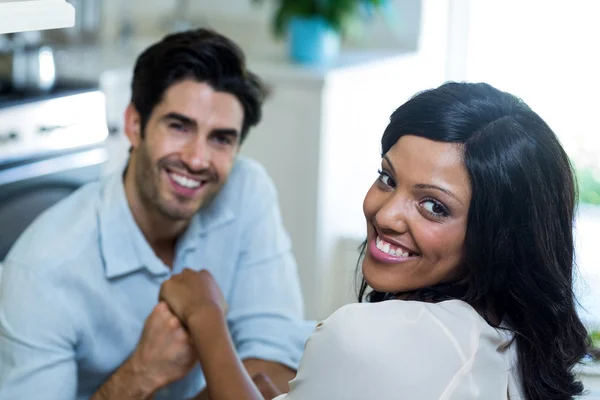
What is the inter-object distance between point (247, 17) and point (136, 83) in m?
1.89

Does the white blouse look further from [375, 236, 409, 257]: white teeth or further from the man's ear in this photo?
the man's ear

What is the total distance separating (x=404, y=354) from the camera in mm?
1080

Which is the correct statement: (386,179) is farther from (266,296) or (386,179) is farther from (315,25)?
(315,25)

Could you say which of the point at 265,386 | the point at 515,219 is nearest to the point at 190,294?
the point at 265,386

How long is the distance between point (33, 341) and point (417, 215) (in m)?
0.70

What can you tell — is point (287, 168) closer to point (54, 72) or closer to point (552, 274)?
point (54, 72)

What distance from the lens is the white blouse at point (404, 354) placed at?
42.5 inches

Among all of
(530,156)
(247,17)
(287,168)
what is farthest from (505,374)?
(247,17)

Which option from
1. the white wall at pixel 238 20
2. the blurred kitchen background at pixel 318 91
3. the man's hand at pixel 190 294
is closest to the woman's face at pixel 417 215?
the man's hand at pixel 190 294

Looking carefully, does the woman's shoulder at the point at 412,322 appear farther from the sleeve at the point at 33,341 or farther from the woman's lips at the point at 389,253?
the sleeve at the point at 33,341

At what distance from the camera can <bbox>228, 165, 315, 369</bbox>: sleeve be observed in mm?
1722

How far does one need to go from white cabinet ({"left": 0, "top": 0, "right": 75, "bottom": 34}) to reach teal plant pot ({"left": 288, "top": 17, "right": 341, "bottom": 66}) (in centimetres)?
207

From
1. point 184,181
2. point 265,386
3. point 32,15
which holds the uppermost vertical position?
point 32,15

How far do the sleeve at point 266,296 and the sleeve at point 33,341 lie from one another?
35 cm
